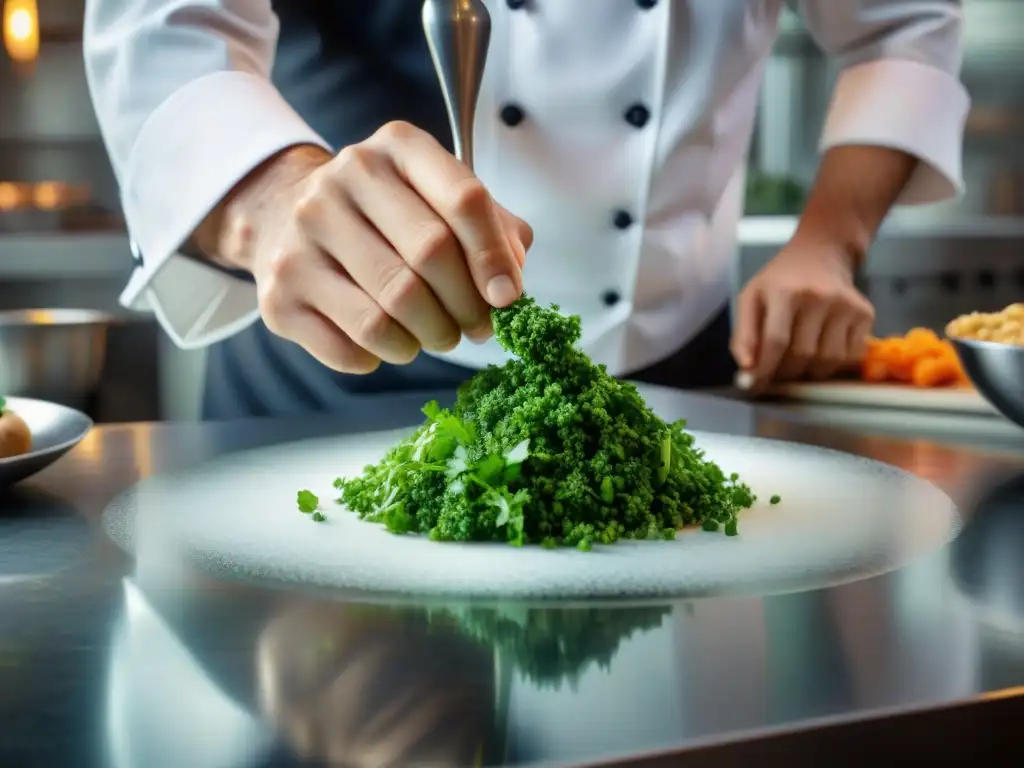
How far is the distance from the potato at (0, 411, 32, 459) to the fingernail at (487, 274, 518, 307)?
414 mm

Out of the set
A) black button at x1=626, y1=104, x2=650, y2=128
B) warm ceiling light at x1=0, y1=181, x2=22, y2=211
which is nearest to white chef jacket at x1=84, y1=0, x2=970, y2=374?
black button at x1=626, y1=104, x2=650, y2=128

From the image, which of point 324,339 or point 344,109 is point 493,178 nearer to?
point 344,109

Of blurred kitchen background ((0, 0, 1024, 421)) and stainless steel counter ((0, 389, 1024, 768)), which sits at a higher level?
blurred kitchen background ((0, 0, 1024, 421))

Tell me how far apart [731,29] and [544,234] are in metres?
0.35

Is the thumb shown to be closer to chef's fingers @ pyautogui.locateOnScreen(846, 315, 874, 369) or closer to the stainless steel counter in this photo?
the stainless steel counter

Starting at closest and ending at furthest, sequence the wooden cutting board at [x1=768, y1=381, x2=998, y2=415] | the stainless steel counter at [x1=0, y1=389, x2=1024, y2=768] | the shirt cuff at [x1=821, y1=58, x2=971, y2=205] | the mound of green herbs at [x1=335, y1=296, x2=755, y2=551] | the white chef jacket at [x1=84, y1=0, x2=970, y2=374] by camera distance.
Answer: the stainless steel counter at [x1=0, y1=389, x2=1024, y2=768] < the mound of green herbs at [x1=335, y1=296, x2=755, y2=551] < the white chef jacket at [x1=84, y1=0, x2=970, y2=374] < the wooden cutting board at [x1=768, y1=381, x2=998, y2=415] < the shirt cuff at [x1=821, y1=58, x2=971, y2=205]

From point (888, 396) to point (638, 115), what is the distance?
1.48 ft

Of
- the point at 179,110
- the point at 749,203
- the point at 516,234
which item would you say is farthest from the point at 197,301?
the point at 749,203

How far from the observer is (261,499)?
3.31 feet

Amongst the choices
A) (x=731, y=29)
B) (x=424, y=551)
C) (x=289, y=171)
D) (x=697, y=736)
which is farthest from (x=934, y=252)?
(x=697, y=736)

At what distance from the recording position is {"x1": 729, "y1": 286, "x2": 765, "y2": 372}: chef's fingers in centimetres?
155

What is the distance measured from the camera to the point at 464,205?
885 mm

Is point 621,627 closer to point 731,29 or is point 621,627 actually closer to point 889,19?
point 731,29

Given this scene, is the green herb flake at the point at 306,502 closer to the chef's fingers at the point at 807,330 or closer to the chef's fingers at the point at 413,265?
the chef's fingers at the point at 413,265
